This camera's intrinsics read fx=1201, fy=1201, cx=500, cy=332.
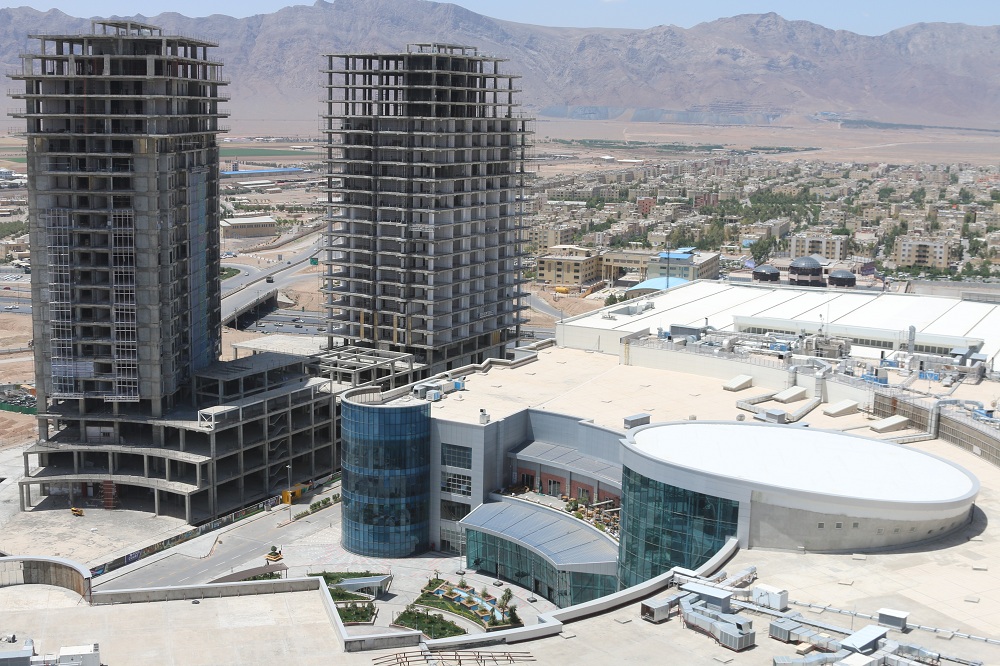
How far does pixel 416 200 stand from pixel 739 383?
3393 cm

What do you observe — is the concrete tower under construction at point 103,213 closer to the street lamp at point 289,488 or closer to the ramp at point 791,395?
the street lamp at point 289,488

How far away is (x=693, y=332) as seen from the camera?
104 m

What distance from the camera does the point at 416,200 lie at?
106125 millimetres

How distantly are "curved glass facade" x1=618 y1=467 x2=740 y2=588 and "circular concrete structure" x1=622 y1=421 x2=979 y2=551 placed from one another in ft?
1.55

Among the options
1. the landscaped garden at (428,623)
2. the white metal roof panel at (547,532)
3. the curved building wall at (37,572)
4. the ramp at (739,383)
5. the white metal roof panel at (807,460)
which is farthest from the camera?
the ramp at (739,383)

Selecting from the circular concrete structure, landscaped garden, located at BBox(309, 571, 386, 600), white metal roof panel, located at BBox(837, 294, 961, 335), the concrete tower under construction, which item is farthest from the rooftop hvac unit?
white metal roof panel, located at BBox(837, 294, 961, 335)

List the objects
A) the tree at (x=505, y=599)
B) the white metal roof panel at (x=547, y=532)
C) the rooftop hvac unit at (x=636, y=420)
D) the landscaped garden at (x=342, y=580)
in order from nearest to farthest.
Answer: the white metal roof panel at (x=547, y=532) < the tree at (x=505, y=599) < the landscaped garden at (x=342, y=580) < the rooftop hvac unit at (x=636, y=420)

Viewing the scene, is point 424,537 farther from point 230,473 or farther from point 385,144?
point 385,144

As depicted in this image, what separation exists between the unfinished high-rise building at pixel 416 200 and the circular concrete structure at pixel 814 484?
44.3 m

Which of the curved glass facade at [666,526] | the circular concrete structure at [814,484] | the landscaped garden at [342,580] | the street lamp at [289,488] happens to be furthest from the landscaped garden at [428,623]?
the street lamp at [289,488]

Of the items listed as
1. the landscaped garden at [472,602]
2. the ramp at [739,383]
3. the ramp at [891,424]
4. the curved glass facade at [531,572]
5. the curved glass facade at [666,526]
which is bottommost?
the landscaped garden at [472,602]

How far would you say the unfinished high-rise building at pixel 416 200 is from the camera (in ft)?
348

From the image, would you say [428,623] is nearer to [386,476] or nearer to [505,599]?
[505,599]

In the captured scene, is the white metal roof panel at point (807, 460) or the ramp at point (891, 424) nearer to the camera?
the white metal roof panel at point (807, 460)
